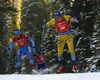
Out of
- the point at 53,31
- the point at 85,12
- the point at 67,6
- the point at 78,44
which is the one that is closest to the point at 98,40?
the point at 78,44

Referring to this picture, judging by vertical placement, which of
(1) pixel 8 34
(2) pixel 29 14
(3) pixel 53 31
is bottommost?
(1) pixel 8 34

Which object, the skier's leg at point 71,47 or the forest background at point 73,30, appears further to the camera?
the forest background at point 73,30

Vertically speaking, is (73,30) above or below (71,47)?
below

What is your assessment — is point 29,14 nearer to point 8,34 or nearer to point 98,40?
point 8,34

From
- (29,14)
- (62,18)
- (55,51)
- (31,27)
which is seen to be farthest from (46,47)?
(62,18)

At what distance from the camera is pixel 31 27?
22688 millimetres

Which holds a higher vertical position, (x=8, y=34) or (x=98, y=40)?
(x=98, y=40)

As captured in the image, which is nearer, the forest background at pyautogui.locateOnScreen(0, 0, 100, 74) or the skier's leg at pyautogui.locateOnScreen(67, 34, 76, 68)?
the skier's leg at pyautogui.locateOnScreen(67, 34, 76, 68)

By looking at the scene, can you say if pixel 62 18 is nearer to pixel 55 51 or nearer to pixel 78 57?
pixel 78 57

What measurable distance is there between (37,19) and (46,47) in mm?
5431

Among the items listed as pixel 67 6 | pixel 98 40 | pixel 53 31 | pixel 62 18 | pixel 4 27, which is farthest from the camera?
pixel 4 27

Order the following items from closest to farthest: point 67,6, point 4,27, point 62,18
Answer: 1. point 62,18
2. point 67,6
3. point 4,27

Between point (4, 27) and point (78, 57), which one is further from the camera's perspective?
point (4, 27)

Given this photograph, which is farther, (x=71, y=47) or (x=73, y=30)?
(x=73, y=30)
